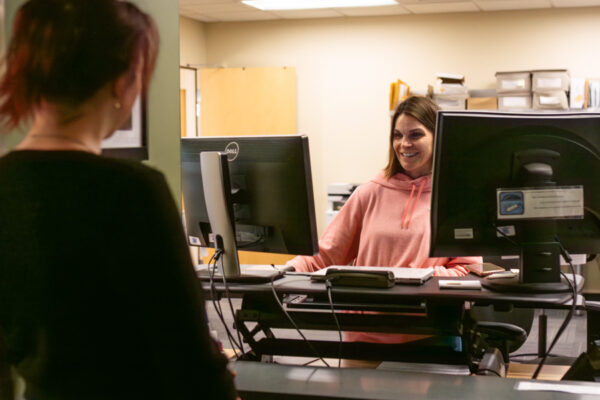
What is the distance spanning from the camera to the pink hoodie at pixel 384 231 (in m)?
2.45

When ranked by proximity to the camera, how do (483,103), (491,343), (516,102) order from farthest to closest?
(483,103) < (516,102) < (491,343)

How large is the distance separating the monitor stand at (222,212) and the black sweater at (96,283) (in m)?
1.10

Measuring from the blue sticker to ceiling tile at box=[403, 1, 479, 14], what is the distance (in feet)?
15.2

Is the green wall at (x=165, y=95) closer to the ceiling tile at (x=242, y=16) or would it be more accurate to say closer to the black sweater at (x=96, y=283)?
the black sweater at (x=96, y=283)

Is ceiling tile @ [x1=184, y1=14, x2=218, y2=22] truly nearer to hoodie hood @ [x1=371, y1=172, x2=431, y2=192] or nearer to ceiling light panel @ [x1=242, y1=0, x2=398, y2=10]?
ceiling light panel @ [x1=242, y1=0, x2=398, y2=10]

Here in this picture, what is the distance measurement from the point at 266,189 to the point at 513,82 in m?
4.48

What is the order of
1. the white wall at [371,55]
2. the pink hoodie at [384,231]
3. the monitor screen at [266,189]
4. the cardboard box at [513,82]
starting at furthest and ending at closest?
the white wall at [371,55] → the cardboard box at [513,82] → the pink hoodie at [384,231] → the monitor screen at [266,189]

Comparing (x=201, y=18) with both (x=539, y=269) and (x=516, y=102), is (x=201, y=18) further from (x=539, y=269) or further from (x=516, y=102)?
(x=539, y=269)

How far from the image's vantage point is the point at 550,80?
584 cm

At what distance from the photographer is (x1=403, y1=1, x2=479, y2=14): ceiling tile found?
20.3 ft

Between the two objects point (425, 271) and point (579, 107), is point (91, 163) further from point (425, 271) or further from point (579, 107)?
point (579, 107)

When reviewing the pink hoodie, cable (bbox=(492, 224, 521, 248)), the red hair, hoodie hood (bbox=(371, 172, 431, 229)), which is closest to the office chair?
cable (bbox=(492, 224, 521, 248))

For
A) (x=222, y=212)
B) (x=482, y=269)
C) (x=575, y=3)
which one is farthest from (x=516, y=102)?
(x=222, y=212)

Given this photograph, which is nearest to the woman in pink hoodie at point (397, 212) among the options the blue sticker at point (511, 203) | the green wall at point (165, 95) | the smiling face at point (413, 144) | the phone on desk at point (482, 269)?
the smiling face at point (413, 144)
